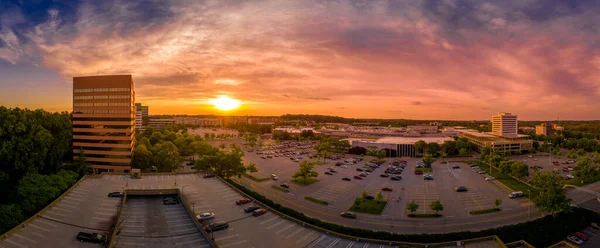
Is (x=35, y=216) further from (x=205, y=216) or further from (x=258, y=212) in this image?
(x=258, y=212)

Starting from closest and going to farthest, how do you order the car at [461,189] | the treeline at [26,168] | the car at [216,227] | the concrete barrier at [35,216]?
the concrete barrier at [35,216] → the car at [216,227] → the treeline at [26,168] → the car at [461,189]

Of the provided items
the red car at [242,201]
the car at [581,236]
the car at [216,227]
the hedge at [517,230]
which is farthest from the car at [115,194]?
the car at [581,236]

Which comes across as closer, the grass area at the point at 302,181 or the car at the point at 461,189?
the car at the point at 461,189

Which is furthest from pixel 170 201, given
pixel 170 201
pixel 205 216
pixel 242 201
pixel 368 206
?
pixel 368 206

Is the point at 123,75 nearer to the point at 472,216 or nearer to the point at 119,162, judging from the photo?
the point at 119,162

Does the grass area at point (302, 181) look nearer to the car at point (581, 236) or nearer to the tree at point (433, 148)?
the car at point (581, 236)

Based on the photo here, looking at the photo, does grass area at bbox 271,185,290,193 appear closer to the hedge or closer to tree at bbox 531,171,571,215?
the hedge

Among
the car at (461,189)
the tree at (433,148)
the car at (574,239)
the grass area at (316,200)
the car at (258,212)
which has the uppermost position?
the tree at (433,148)
